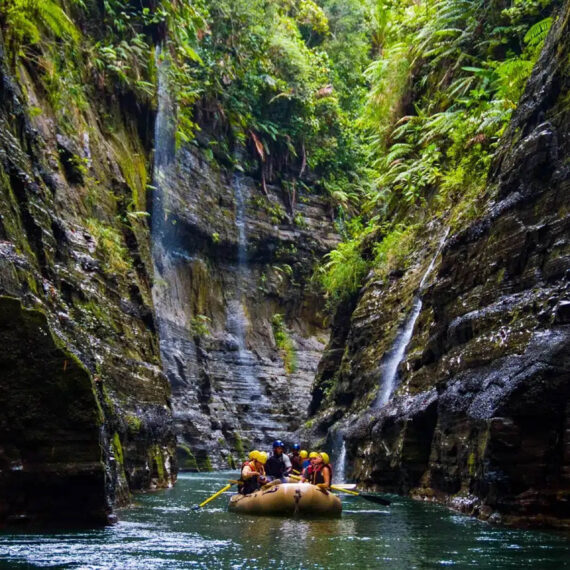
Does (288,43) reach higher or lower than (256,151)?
higher

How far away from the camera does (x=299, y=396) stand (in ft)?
98.0

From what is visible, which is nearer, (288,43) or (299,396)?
(299,396)

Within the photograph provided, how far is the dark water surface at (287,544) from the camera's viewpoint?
6543mm

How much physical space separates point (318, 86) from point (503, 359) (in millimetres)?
27295

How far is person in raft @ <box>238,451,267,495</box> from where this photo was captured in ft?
40.2

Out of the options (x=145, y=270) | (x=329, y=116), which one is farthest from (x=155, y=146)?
(x=329, y=116)

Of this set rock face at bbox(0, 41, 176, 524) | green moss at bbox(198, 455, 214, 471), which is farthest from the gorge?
green moss at bbox(198, 455, 214, 471)

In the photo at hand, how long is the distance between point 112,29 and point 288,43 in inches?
564

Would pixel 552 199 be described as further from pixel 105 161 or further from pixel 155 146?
pixel 155 146

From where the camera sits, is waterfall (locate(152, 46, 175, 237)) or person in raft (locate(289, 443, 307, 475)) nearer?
person in raft (locate(289, 443, 307, 475))

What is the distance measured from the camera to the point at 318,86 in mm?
34656

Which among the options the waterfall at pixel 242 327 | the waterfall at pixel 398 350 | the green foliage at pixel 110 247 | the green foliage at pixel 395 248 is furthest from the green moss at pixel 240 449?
the green foliage at pixel 110 247

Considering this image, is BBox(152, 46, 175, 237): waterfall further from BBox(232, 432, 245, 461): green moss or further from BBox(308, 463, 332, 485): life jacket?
BBox(308, 463, 332, 485): life jacket

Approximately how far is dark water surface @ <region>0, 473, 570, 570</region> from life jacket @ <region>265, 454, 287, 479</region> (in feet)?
7.46
